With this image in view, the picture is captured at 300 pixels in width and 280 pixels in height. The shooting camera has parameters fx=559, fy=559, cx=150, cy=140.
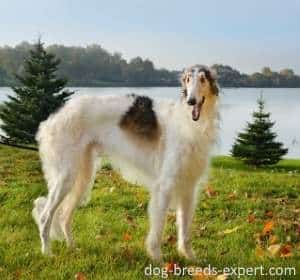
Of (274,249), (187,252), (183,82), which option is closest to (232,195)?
(274,249)

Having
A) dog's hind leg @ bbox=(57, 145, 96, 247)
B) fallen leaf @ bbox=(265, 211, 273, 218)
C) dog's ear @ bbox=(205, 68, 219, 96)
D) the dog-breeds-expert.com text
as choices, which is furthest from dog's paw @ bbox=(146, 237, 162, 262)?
fallen leaf @ bbox=(265, 211, 273, 218)

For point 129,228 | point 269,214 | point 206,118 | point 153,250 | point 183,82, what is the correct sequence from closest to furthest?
A: point 183,82 → point 206,118 → point 153,250 → point 129,228 → point 269,214

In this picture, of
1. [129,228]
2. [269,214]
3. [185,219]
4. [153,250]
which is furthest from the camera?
[269,214]

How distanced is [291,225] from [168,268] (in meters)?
2.49

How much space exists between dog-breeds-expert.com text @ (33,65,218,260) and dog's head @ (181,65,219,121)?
11mm

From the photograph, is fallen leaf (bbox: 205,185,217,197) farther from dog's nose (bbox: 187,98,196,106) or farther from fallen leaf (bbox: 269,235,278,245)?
dog's nose (bbox: 187,98,196,106)

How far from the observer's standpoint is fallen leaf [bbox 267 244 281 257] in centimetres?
628

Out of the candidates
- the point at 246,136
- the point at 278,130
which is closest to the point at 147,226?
the point at 246,136

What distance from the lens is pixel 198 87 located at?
551cm

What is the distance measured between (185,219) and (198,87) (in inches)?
64.4

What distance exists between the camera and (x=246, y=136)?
87.1 feet

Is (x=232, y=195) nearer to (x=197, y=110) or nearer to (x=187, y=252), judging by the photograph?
(x=187, y=252)

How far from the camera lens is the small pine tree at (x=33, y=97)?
22.8 metres

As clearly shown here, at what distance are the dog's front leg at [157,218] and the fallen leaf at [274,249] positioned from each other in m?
1.31
